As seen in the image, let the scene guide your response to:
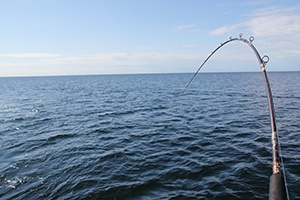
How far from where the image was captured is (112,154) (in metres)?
11.2

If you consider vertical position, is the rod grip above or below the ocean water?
above

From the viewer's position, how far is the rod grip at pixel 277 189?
2920 millimetres

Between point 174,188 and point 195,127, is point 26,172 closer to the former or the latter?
point 174,188

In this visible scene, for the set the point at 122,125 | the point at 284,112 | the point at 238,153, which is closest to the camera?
the point at 238,153

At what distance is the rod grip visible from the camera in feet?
9.58

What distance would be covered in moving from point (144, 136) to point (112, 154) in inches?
138

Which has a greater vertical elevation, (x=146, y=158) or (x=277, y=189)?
(x=277, y=189)

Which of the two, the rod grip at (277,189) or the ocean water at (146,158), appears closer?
the rod grip at (277,189)

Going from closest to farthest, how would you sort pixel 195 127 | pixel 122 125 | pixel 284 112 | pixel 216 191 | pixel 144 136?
pixel 216 191 → pixel 144 136 → pixel 195 127 → pixel 122 125 → pixel 284 112

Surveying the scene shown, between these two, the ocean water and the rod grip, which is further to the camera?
the ocean water

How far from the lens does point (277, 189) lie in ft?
9.89

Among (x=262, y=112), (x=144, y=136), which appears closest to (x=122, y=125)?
(x=144, y=136)

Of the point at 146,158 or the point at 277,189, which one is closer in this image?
the point at 277,189

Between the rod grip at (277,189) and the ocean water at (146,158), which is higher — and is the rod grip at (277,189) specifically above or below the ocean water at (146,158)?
above
